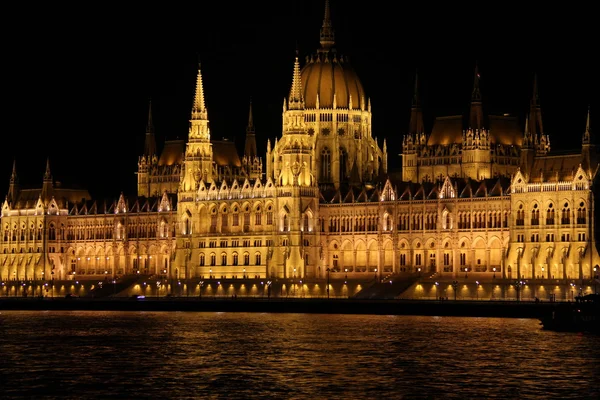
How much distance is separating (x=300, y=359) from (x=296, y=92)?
78048mm

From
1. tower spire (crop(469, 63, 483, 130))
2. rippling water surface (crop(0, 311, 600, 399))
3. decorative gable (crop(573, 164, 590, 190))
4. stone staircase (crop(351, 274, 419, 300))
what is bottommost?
rippling water surface (crop(0, 311, 600, 399))

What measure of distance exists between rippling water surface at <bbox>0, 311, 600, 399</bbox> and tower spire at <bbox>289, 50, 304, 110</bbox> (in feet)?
127

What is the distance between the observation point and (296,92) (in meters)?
196

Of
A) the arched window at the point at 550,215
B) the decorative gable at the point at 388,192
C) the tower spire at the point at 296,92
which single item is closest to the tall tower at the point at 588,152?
the arched window at the point at 550,215

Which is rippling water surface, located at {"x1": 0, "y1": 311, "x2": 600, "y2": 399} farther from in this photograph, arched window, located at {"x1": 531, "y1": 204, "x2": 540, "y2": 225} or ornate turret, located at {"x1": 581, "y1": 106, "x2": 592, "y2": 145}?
ornate turret, located at {"x1": 581, "y1": 106, "x2": 592, "y2": 145}

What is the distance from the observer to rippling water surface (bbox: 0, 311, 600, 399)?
10450 centimetres

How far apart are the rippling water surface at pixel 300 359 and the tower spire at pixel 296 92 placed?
38805 mm

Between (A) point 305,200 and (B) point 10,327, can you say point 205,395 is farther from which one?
(A) point 305,200

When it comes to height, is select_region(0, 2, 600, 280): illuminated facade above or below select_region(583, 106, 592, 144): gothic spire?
below

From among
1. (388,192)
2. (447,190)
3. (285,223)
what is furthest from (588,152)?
(285,223)

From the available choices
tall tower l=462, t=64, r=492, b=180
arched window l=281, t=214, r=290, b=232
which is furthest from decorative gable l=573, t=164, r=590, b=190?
arched window l=281, t=214, r=290, b=232

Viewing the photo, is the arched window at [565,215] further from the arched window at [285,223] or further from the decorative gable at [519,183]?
the arched window at [285,223]

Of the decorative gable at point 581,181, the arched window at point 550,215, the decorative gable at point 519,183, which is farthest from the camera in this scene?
the decorative gable at point 519,183

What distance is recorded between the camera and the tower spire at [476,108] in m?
198
